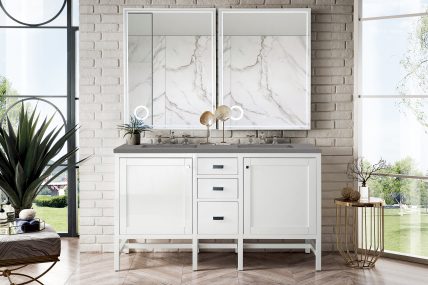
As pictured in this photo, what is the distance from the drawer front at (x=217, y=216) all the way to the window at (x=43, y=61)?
1788mm

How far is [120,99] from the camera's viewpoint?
589cm

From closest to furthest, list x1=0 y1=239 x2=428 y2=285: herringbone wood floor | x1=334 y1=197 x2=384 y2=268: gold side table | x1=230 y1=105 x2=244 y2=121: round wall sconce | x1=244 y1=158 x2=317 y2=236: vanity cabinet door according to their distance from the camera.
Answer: x1=0 y1=239 x2=428 y2=285: herringbone wood floor < x1=244 y1=158 x2=317 y2=236: vanity cabinet door < x1=334 y1=197 x2=384 y2=268: gold side table < x1=230 y1=105 x2=244 y2=121: round wall sconce

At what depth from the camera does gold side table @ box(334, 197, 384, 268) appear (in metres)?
5.46

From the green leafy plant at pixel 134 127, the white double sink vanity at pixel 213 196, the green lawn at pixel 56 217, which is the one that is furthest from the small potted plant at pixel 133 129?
the green lawn at pixel 56 217

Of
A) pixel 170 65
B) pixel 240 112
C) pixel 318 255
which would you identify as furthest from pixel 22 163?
pixel 318 255

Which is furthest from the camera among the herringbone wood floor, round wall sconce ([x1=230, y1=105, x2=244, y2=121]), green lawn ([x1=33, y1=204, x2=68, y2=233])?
green lawn ([x1=33, y1=204, x2=68, y2=233])

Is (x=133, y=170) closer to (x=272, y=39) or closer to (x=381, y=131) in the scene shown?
(x=272, y=39)

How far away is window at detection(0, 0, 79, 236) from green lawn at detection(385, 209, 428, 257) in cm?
319

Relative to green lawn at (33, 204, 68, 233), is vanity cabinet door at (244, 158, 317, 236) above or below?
above

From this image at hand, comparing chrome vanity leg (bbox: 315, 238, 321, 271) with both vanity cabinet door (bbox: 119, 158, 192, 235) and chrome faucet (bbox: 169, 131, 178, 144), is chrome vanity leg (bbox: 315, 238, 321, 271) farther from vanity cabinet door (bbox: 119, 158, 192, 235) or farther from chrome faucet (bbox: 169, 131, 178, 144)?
chrome faucet (bbox: 169, 131, 178, 144)

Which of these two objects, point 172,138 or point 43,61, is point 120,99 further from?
point 43,61

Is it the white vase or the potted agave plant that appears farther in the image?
the white vase

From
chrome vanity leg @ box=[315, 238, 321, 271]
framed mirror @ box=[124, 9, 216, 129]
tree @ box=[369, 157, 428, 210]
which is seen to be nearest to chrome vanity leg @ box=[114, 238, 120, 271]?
framed mirror @ box=[124, 9, 216, 129]

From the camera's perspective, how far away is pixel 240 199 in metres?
5.25
